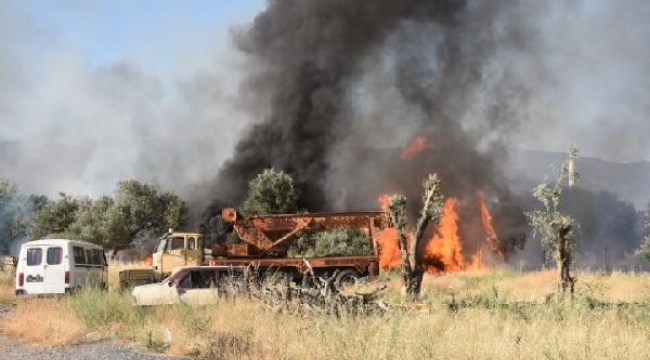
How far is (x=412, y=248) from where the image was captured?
1770cm

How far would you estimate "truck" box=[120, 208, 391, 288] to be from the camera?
2330cm

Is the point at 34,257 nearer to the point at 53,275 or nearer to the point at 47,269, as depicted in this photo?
the point at 47,269

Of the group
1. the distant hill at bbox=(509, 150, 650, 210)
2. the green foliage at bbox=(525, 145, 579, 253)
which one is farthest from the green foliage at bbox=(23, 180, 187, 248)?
the distant hill at bbox=(509, 150, 650, 210)

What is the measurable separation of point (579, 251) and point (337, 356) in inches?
1944

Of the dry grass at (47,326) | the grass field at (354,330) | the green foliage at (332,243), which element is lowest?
the dry grass at (47,326)

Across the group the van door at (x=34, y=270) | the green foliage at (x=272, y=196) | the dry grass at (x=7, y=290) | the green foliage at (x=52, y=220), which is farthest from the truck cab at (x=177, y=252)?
the green foliage at (x=52, y=220)

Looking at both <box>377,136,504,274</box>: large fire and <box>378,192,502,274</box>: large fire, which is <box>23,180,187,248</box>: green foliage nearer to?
<box>377,136,504,274</box>: large fire

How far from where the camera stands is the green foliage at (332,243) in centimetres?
3638

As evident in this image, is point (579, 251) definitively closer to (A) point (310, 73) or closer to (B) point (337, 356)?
(A) point (310, 73)

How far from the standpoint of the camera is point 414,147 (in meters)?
52.4

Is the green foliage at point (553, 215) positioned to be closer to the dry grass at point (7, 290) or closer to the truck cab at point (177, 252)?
the truck cab at point (177, 252)

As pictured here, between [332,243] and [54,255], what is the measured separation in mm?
19425

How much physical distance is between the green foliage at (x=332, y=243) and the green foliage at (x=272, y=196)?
5871 mm

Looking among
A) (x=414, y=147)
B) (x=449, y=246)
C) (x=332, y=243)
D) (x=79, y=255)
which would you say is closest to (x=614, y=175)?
(x=414, y=147)
